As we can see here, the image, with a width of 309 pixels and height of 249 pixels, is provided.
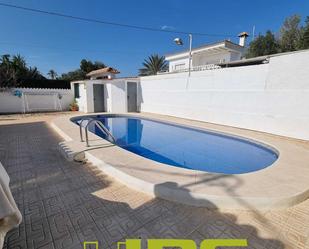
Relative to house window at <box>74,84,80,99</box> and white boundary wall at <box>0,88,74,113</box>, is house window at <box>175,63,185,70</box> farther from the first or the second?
white boundary wall at <box>0,88,74,113</box>

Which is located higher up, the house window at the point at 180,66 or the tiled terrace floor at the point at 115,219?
the house window at the point at 180,66

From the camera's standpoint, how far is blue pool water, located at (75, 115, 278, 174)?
482 centimetres

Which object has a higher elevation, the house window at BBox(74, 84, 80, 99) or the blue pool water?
the house window at BBox(74, 84, 80, 99)

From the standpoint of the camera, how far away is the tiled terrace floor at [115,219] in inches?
76.4

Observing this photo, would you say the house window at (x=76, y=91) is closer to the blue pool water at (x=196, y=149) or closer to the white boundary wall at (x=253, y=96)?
the blue pool water at (x=196, y=149)

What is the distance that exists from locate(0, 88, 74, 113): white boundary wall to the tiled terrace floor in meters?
12.4

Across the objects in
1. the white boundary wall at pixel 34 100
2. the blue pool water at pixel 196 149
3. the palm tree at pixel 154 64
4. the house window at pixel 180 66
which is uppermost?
the palm tree at pixel 154 64

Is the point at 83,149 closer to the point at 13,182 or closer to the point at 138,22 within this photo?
the point at 13,182

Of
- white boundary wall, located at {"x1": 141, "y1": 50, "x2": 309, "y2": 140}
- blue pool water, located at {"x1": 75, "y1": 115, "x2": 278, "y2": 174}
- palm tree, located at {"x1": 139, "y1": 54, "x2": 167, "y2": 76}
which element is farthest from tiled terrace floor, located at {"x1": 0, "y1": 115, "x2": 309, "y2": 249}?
palm tree, located at {"x1": 139, "y1": 54, "x2": 167, "y2": 76}

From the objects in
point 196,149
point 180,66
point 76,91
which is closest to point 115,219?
point 196,149

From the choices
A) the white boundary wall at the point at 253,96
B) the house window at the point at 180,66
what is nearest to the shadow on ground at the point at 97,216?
the white boundary wall at the point at 253,96

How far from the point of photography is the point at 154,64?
79.0 feet

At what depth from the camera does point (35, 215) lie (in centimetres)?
231

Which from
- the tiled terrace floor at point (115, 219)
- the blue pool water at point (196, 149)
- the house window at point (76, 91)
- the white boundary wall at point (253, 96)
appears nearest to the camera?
the tiled terrace floor at point (115, 219)
